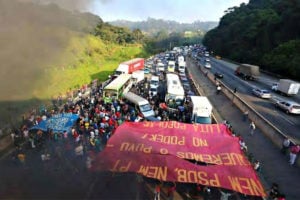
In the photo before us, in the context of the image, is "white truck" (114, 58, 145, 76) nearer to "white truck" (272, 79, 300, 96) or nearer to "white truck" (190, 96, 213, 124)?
"white truck" (272, 79, 300, 96)

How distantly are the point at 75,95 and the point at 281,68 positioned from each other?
1341 inches

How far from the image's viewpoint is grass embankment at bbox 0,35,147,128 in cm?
2852

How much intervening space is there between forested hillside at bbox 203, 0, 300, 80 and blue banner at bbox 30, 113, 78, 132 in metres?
36.4

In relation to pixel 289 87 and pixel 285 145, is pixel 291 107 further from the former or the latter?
pixel 285 145

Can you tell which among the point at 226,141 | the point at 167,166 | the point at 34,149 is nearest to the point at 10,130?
the point at 34,149

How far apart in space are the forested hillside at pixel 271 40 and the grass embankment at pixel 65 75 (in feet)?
99.4

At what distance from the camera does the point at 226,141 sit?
17.1 metres

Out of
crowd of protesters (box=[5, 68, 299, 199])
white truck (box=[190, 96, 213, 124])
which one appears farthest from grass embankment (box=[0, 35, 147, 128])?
white truck (box=[190, 96, 213, 124])

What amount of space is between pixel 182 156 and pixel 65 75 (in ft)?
127

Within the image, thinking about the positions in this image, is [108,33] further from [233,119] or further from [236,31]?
[233,119]

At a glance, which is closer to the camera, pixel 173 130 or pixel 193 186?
pixel 193 186

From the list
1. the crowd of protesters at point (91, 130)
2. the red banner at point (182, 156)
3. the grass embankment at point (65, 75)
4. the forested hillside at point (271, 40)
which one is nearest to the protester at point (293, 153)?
the crowd of protesters at point (91, 130)

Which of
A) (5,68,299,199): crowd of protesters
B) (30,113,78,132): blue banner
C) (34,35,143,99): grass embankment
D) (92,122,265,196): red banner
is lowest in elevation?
(34,35,143,99): grass embankment

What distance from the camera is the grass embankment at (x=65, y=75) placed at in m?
28.5
